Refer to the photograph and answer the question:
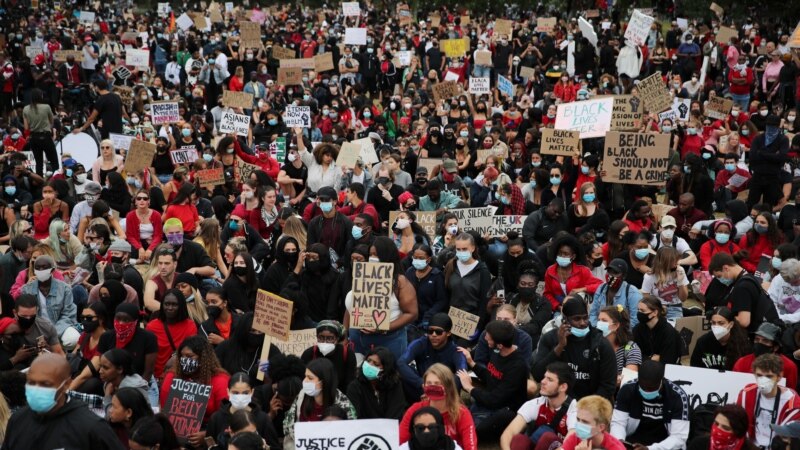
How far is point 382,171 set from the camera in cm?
1554

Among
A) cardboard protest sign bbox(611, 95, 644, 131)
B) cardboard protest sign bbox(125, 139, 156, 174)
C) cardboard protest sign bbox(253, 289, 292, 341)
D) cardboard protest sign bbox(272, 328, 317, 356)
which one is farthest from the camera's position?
cardboard protest sign bbox(611, 95, 644, 131)

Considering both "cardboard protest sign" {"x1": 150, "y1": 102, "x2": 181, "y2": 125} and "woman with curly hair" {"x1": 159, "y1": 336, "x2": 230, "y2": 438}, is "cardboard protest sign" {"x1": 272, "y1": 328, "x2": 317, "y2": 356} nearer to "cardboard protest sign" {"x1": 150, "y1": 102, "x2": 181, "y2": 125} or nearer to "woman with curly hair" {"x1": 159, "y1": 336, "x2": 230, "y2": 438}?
"woman with curly hair" {"x1": 159, "y1": 336, "x2": 230, "y2": 438}

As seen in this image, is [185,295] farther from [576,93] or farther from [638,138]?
[576,93]

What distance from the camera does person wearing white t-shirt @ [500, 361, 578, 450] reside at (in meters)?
8.15

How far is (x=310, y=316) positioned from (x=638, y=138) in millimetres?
6039

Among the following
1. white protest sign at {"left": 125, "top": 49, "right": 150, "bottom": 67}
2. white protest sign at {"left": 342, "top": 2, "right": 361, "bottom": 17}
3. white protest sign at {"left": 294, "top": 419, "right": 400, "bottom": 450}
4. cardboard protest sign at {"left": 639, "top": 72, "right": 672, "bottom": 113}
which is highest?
white protest sign at {"left": 342, "top": 2, "right": 361, "bottom": 17}

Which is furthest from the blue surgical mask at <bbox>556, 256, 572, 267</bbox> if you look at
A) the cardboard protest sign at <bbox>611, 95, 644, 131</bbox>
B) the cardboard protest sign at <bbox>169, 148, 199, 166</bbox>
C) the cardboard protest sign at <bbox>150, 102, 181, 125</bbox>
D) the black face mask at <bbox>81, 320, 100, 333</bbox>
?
the cardboard protest sign at <bbox>150, 102, 181, 125</bbox>

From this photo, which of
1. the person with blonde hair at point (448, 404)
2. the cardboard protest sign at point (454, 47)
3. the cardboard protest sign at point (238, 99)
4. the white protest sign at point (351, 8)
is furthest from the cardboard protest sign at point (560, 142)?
the white protest sign at point (351, 8)

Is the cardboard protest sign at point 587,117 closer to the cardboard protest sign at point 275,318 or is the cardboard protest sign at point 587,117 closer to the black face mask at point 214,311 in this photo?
the black face mask at point 214,311

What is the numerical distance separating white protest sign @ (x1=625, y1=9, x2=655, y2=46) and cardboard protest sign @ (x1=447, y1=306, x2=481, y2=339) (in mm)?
15861

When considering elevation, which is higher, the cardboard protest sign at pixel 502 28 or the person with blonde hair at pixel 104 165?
the cardboard protest sign at pixel 502 28

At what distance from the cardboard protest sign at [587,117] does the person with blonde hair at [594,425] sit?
1011 centimetres

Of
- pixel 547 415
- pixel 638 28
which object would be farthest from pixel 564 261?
pixel 638 28

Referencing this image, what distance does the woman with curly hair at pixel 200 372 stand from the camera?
28.3ft
